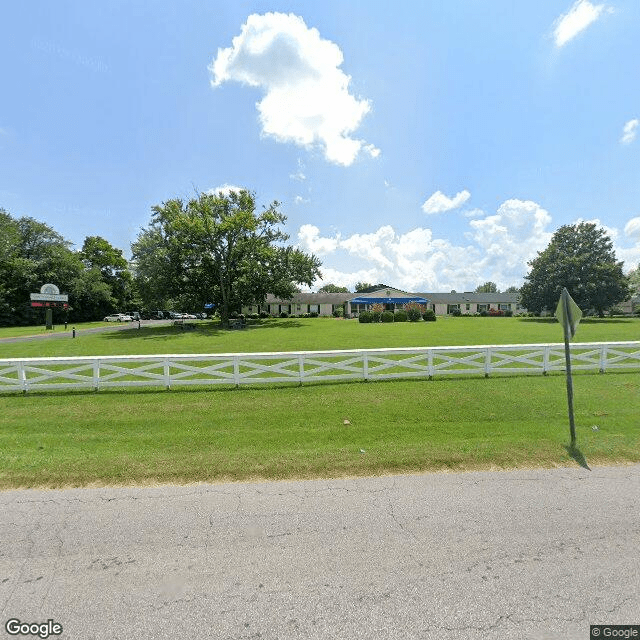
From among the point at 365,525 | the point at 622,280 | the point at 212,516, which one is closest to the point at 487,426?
the point at 365,525

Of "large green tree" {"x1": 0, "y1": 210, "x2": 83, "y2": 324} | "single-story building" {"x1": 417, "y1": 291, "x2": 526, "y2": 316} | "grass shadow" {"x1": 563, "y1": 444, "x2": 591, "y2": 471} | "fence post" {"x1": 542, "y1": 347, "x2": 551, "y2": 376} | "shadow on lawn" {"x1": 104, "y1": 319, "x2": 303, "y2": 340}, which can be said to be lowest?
"grass shadow" {"x1": 563, "y1": 444, "x2": 591, "y2": 471}

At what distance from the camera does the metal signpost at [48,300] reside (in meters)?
34.4

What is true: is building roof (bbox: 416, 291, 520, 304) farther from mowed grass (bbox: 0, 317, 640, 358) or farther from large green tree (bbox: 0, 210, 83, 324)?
large green tree (bbox: 0, 210, 83, 324)

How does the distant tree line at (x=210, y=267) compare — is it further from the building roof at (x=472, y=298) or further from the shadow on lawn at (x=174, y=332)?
the building roof at (x=472, y=298)

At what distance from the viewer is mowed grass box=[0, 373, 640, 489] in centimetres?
468

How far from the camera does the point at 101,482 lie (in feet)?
14.2

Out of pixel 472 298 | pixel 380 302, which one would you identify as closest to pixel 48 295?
pixel 380 302

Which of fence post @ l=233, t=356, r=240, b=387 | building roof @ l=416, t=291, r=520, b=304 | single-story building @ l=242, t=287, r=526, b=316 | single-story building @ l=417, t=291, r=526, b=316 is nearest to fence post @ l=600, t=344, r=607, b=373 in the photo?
fence post @ l=233, t=356, r=240, b=387

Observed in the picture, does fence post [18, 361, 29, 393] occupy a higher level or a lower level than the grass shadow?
higher

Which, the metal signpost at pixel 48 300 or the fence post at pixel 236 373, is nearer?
the fence post at pixel 236 373

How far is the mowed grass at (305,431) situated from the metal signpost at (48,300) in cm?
3298

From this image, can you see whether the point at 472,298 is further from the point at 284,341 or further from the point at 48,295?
the point at 48,295

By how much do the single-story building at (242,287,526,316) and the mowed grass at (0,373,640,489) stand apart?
42.7 meters

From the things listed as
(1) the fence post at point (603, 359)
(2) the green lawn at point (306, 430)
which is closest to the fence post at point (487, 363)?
(2) the green lawn at point (306, 430)
